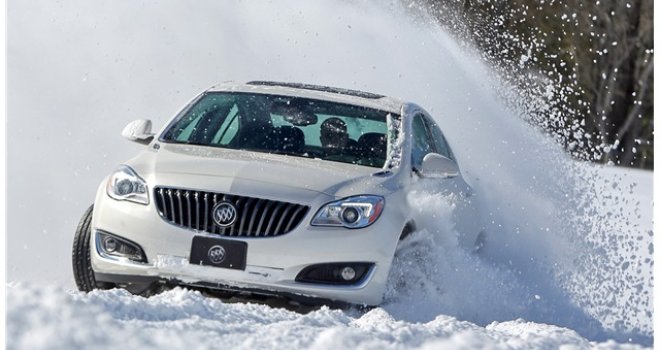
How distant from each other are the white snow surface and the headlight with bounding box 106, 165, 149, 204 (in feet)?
2.66

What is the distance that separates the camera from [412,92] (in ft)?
43.3

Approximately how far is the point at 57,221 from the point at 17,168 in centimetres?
116

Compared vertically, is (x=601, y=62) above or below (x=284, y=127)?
below

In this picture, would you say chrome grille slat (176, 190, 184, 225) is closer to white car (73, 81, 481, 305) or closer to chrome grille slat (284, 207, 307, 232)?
white car (73, 81, 481, 305)

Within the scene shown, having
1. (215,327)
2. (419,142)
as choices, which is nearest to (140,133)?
(419,142)

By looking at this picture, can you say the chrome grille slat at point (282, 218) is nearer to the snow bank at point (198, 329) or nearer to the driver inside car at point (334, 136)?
the snow bank at point (198, 329)

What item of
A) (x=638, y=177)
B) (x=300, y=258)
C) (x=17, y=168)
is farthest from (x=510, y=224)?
(x=638, y=177)

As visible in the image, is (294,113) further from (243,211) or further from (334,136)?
(243,211)

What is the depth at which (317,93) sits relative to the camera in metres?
8.50

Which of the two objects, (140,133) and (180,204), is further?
(140,133)

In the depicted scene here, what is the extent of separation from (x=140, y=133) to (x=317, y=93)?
3.70 feet

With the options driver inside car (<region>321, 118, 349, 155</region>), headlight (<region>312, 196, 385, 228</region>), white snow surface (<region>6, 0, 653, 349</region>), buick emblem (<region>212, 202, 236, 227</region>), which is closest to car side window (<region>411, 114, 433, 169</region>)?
white snow surface (<region>6, 0, 653, 349</region>)

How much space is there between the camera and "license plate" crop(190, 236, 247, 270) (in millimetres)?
6793

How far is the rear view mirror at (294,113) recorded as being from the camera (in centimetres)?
824
